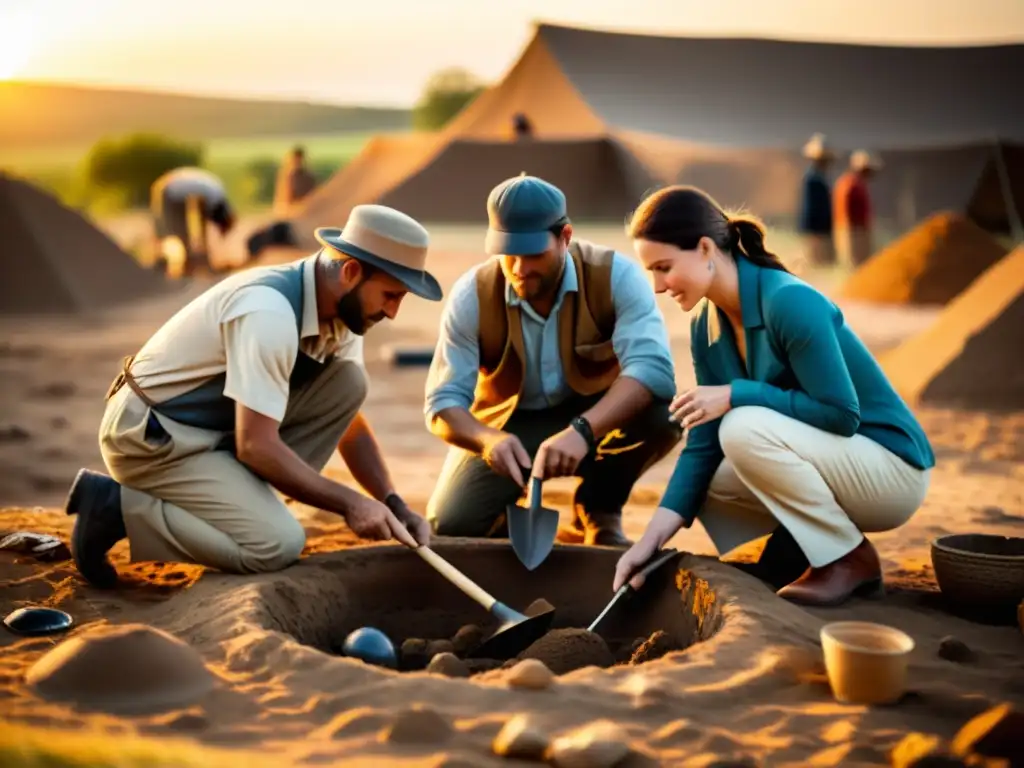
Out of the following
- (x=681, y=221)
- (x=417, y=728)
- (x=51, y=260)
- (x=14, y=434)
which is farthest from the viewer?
(x=51, y=260)

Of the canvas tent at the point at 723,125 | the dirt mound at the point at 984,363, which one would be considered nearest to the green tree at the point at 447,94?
the canvas tent at the point at 723,125

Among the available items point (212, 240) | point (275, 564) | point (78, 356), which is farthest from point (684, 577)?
point (212, 240)

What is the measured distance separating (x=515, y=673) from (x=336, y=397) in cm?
140

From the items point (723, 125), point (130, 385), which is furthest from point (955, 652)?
point (723, 125)

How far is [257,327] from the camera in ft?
10.9

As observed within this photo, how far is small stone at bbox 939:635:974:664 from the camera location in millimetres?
3012

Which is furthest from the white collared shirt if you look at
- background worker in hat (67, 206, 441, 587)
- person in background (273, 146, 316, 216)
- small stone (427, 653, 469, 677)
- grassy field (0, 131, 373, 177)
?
grassy field (0, 131, 373, 177)

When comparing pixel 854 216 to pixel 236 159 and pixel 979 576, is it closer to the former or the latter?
pixel 979 576

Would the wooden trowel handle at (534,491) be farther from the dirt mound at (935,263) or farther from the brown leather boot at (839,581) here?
the dirt mound at (935,263)

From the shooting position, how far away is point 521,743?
7.77 ft

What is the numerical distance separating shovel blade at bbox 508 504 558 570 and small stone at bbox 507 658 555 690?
904 millimetres

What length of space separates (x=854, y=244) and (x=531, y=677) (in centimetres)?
1142

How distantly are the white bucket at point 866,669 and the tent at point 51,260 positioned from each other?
977cm

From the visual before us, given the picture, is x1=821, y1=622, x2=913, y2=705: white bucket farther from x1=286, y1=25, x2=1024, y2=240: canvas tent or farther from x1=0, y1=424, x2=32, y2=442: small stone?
x1=286, y1=25, x2=1024, y2=240: canvas tent
